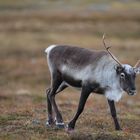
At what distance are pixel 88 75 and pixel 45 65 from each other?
24.4 meters

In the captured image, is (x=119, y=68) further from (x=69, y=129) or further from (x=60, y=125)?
(x=60, y=125)

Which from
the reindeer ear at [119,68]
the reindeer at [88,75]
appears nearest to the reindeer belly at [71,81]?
the reindeer at [88,75]

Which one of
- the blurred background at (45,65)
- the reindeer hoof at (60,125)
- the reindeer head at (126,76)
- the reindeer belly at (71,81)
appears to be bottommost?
the blurred background at (45,65)

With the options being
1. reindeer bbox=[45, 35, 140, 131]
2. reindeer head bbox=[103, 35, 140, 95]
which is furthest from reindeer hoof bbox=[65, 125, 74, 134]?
reindeer head bbox=[103, 35, 140, 95]

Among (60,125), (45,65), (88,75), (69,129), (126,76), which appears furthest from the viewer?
(45,65)

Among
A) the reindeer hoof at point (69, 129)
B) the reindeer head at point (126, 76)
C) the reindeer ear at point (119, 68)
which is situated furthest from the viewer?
the reindeer hoof at point (69, 129)

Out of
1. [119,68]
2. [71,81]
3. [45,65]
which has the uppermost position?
[119,68]

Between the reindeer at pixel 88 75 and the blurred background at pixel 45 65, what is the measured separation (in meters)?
0.91

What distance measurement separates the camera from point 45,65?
38.7 metres

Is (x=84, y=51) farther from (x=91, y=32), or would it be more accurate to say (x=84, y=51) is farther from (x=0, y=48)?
(x=91, y=32)

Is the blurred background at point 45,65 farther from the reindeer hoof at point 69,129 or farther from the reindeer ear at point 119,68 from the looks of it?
the reindeer ear at point 119,68

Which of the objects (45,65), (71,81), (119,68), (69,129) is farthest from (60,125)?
(45,65)

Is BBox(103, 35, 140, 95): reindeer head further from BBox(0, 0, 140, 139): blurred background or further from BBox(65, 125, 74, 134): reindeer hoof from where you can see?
BBox(65, 125, 74, 134): reindeer hoof

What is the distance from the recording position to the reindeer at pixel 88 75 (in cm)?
1412
